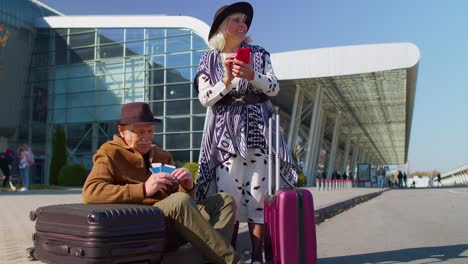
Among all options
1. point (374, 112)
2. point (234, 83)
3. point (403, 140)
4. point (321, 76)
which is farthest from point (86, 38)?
point (403, 140)

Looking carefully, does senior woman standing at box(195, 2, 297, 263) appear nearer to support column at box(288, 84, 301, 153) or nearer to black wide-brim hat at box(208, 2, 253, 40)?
black wide-brim hat at box(208, 2, 253, 40)

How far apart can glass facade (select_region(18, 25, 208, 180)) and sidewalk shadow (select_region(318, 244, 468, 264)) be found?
76.1ft

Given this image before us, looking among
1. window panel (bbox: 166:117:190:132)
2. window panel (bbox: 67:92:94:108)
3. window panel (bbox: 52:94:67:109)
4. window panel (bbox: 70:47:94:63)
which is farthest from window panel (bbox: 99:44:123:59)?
window panel (bbox: 166:117:190:132)

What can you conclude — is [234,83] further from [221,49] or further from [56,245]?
[56,245]

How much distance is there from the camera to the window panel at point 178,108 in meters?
28.4

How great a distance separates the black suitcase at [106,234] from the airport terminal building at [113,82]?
74.1 ft

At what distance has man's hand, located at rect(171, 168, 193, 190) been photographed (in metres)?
2.79

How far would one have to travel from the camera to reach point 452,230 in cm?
676

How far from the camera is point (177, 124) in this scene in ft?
94.1

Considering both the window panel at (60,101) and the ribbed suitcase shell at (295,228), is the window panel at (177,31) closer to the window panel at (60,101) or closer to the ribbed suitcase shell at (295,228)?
the window panel at (60,101)

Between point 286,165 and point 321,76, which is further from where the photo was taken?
point 321,76

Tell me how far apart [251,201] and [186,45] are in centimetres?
2545

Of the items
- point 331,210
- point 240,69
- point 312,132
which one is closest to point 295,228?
point 240,69

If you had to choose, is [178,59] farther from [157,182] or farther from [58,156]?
[157,182]
